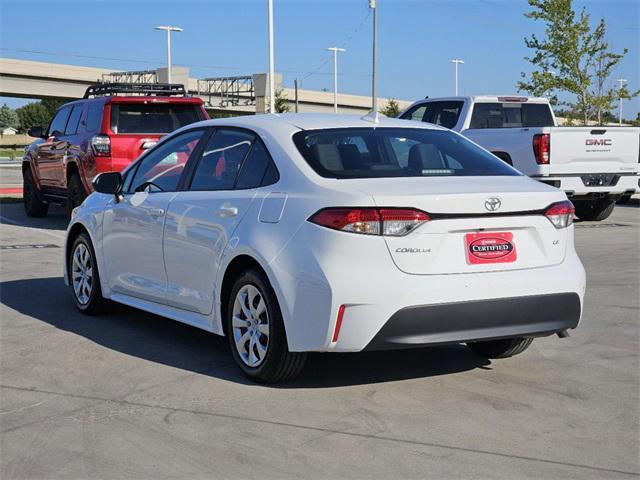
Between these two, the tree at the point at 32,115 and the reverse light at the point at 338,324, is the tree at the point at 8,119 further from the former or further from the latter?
the reverse light at the point at 338,324

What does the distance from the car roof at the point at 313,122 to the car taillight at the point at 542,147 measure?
883 centimetres

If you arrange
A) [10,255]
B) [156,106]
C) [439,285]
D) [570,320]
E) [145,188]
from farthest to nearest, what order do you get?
[156,106], [10,255], [145,188], [570,320], [439,285]

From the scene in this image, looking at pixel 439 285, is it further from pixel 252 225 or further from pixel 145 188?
pixel 145 188

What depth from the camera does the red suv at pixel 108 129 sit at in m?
14.4

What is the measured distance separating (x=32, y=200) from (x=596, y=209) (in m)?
9.58

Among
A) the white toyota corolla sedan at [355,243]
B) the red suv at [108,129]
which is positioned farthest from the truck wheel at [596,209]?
the white toyota corolla sedan at [355,243]

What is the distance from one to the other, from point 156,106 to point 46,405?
952 cm

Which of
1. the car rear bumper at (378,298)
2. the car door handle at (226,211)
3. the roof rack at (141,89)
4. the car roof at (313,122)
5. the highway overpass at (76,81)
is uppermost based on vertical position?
the highway overpass at (76,81)

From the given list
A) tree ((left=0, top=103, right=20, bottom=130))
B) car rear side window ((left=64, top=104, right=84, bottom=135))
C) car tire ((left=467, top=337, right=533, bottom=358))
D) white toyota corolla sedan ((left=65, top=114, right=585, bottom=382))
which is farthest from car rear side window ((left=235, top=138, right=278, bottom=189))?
tree ((left=0, top=103, right=20, bottom=130))

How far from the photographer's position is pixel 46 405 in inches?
222

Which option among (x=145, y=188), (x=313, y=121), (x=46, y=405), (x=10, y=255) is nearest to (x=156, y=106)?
(x=10, y=255)

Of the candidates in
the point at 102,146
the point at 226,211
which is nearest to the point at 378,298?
the point at 226,211

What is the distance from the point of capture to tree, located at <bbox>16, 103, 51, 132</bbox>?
140000 millimetres

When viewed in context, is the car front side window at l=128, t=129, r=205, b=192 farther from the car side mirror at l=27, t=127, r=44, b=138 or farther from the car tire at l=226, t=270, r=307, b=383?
the car side mirror at l=27, t=127, r=44, b=138
